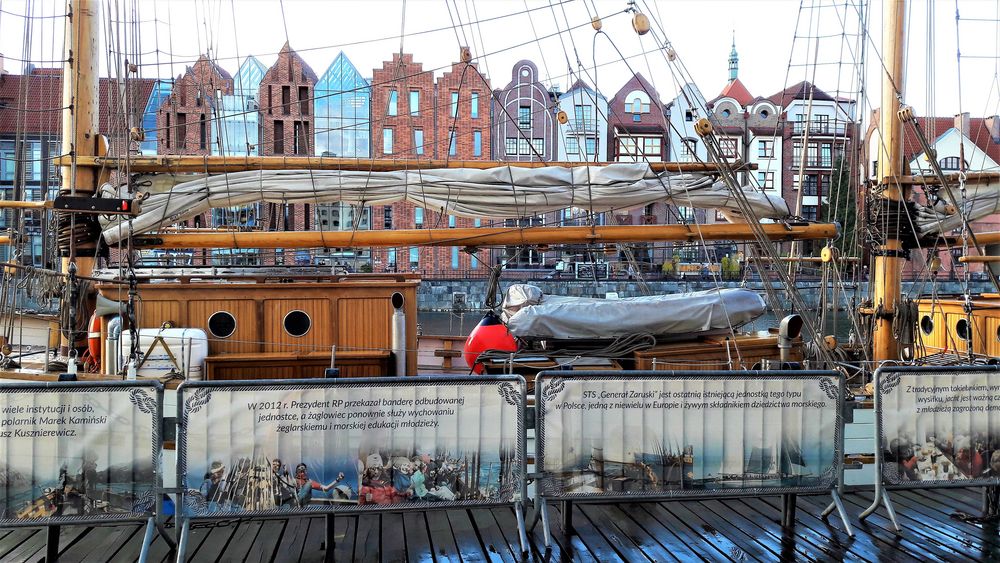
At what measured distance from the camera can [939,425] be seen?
5.46 meters

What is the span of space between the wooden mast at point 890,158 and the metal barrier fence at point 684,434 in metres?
6.01

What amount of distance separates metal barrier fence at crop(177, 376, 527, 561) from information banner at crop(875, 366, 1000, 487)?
254 cm

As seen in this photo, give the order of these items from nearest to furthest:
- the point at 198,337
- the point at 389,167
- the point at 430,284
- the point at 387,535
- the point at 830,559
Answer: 1. the point at 830,559
2. the point at 387,535
3. the point at 198,337
4. the point at 389,167
5. the point at 430,284

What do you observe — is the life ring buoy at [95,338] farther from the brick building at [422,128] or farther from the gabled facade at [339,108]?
the gabled facade at [339,108]

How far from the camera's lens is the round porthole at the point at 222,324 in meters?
8.45

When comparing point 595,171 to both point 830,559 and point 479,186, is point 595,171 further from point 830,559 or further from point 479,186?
point 830,559

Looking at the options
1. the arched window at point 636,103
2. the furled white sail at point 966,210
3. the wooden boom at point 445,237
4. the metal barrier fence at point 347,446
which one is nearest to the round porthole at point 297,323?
the wooden boom at point 445,237

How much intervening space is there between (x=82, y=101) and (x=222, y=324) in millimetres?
3886

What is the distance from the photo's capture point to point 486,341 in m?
9.55

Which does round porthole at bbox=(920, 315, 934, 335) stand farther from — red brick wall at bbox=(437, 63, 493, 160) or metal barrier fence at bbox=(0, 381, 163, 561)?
red brick wall at bbox=(437, 63, 493, 160)

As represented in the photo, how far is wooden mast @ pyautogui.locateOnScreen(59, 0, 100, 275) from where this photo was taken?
972 cm

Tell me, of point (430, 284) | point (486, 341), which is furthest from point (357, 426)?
point (430, 284)

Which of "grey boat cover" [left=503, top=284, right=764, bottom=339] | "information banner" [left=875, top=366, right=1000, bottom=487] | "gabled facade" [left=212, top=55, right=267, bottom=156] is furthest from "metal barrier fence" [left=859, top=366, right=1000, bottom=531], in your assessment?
"gabled facade" [left=212, top=55, right=267, bottom=156]

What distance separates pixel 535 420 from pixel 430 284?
150 feet
